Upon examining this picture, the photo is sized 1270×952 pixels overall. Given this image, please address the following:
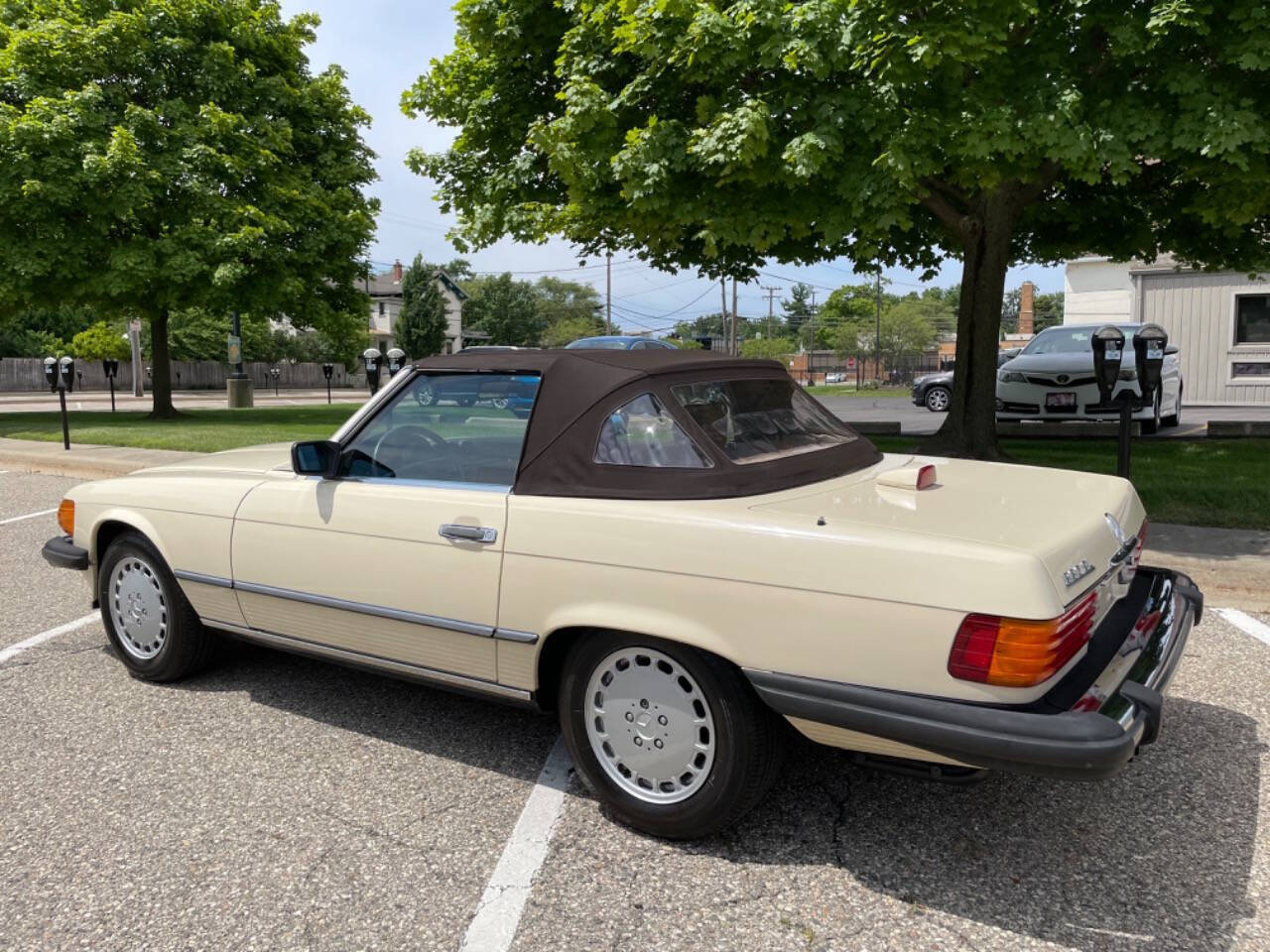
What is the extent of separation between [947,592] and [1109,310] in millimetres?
27740

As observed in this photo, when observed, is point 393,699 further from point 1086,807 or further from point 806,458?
point 1086,807

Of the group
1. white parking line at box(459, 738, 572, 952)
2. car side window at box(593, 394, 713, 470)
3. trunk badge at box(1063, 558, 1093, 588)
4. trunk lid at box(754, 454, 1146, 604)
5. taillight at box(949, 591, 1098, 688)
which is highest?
car side window at box(593, 394, 713, 470)

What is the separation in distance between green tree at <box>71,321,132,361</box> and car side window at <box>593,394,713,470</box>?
50912 millimetres

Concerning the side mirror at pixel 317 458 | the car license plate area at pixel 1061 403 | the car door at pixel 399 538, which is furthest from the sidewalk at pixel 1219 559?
the car license plate area at pixel 1061 403

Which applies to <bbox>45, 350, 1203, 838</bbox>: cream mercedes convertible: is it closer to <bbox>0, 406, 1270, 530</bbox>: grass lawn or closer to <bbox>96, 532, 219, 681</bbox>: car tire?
<bbox>96, 532, 219, 681</bbox>: car tire

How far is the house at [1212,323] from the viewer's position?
76.3 feet

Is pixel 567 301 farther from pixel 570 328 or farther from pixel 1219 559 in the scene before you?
pixel 1219 559

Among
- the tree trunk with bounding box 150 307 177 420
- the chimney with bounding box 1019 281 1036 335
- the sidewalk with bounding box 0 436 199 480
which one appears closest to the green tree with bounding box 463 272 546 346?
the chimney with bounding box 1019 281 1036 335

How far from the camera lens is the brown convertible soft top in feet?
9.61

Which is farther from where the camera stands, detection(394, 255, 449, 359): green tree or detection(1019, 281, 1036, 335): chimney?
detection(1019, 281, 1036, 335): chimney

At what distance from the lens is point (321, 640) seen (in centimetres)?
358

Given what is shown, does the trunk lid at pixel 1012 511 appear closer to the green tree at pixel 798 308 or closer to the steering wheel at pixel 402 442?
the steering wheel at pixel 402 442

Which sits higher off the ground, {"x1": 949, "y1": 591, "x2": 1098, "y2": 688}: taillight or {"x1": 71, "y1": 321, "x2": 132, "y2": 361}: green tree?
{"x1": 71, "y1": 321, "x2": 132, "y2": 361}: green tree

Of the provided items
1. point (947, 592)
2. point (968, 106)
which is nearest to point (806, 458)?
point (947, 592)
